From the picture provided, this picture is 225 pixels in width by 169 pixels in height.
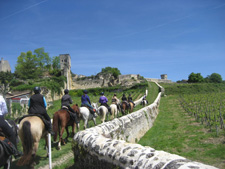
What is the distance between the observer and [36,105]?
18.7ft

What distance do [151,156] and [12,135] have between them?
4058 mm

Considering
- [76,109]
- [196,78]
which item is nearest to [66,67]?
[76,109]

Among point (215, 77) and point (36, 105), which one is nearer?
point (36, 105)

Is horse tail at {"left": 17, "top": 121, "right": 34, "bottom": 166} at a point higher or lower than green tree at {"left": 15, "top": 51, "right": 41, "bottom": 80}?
lower

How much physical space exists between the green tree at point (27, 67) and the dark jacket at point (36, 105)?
49.1 metres

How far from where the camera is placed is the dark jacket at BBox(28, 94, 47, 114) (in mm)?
5613

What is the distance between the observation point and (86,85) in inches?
2334

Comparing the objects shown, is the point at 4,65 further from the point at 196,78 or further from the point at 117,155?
the point at 117,155

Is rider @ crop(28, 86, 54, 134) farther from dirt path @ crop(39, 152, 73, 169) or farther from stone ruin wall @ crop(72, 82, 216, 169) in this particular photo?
stone ruin wall @ crop(72, 82, 216, 169)

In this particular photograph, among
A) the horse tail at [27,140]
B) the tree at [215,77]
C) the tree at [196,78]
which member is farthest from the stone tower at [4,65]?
the tree at [215,77]

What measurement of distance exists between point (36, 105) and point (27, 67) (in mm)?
52632

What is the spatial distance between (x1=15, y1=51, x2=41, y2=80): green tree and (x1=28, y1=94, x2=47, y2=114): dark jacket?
161 feet

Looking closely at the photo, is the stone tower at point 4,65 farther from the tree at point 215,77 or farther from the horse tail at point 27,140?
the tree at point 215,77

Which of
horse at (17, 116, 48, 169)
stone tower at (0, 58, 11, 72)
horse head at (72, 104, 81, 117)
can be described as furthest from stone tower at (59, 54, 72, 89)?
horse at (17, 116, 48, 169)
